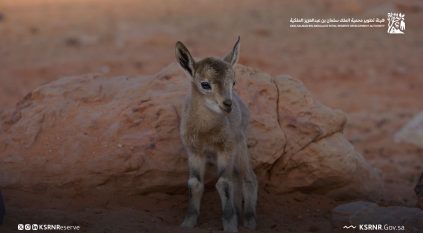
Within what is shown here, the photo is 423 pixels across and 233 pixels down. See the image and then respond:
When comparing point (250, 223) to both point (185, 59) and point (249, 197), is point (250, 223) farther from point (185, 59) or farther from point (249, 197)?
point (185, 59)

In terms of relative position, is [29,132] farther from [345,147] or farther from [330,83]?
[330,83]

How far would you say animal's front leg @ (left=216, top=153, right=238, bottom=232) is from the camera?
21.7ft

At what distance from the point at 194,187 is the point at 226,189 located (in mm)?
293

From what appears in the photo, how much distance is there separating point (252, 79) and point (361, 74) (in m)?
8.28

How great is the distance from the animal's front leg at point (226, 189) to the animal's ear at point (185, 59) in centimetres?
83

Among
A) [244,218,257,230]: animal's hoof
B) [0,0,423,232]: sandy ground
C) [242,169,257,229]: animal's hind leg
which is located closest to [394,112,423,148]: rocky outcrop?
[0,0,423,232]: sandy ground

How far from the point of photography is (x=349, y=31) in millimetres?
18672

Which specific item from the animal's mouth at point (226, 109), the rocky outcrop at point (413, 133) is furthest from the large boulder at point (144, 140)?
the rocky outcrop at point (413, 133)

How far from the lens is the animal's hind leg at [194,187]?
668 centimetres

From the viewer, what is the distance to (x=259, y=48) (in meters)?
16.8

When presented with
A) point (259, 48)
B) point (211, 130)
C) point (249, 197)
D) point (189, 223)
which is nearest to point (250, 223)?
point (249, 197)

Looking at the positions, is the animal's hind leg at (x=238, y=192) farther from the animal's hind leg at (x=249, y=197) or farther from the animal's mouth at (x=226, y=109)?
the animal's mouth at (x=226, y=109)

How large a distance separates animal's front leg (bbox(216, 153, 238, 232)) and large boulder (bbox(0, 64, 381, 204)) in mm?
674

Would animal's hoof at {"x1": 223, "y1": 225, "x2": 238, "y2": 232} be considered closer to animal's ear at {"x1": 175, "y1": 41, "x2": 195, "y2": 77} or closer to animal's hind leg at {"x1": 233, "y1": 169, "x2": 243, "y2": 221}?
animal's hind leg at {"x1": 233, "y1": 169, "x2": 243, "y2": 221}
